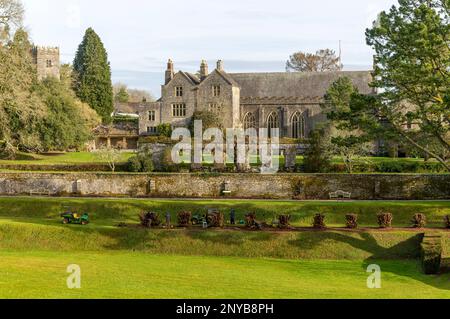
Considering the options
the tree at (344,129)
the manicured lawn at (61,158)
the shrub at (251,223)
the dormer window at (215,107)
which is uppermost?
the dormer window at (215,107)

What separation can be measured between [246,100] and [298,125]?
21.3 feet

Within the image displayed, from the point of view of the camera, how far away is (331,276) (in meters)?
26.0

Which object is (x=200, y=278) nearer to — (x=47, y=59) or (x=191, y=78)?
(x=191, y=78)

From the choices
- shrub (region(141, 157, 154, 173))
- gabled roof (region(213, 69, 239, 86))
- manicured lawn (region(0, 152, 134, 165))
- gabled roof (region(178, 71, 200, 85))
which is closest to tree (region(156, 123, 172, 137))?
gabled roof (region(178, 71, 200, 85))

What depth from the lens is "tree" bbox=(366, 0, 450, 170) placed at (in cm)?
3262

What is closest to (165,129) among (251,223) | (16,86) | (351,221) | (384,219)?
(16,86)

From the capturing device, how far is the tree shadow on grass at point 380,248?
2817 centimetres

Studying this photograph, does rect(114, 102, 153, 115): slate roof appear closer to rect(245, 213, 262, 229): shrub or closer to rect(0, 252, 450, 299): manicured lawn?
rect(245, 213, 262, 229): shrub

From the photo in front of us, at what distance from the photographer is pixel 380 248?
98.4 ft

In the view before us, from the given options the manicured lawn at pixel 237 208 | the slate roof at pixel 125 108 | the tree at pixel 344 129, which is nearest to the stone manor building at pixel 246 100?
the tree at pixel 344 129

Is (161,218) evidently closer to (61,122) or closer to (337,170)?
(337,170)

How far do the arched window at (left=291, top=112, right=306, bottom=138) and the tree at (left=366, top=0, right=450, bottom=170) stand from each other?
142ft

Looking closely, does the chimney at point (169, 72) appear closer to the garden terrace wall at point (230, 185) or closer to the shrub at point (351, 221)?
the garden terrace wall at point (230, 185)

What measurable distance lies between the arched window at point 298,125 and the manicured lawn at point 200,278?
5166 centimetres
